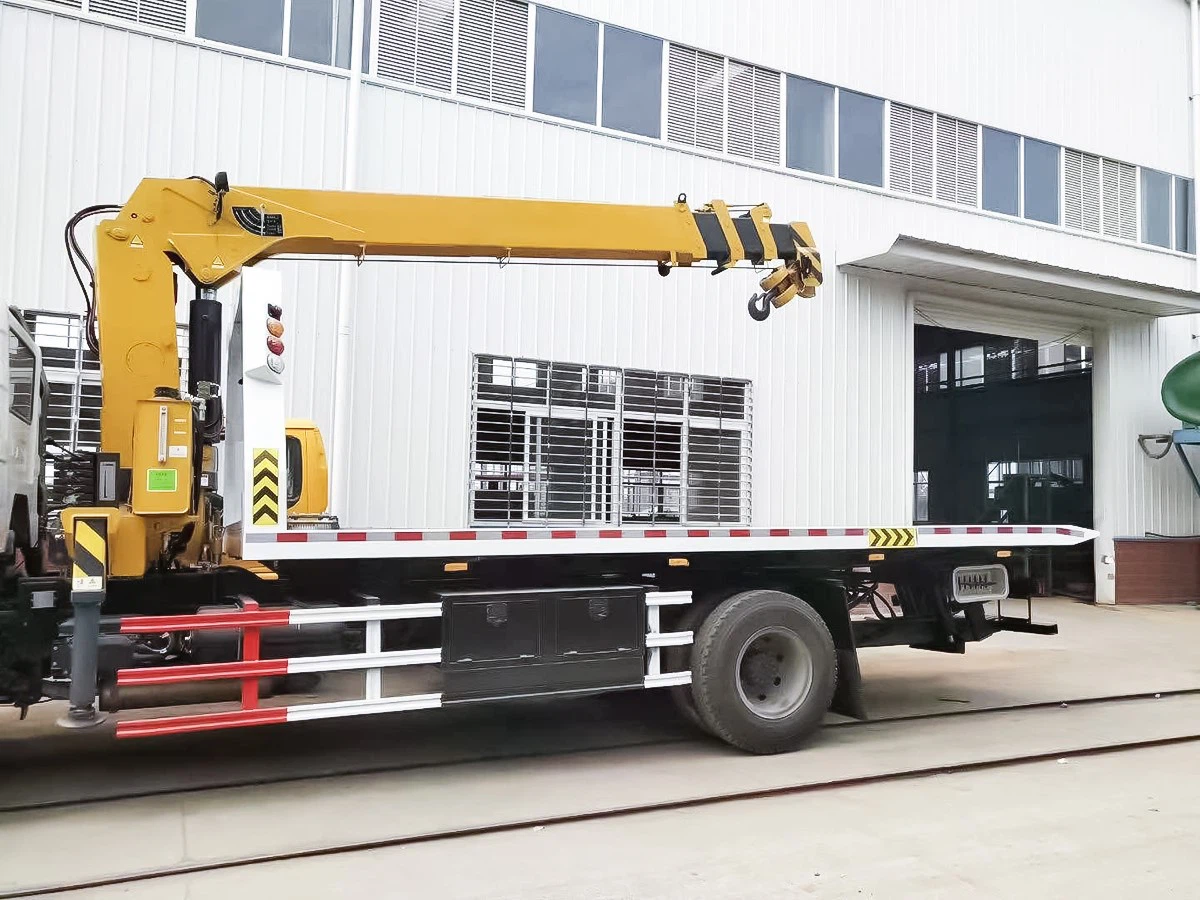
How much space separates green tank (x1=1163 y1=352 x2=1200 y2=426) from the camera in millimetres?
15984

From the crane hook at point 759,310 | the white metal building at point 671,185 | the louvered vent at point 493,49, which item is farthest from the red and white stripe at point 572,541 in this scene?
the louvered vent at point 493,49

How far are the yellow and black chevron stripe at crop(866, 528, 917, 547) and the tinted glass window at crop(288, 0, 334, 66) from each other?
757 cm

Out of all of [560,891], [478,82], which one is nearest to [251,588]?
[560,891]

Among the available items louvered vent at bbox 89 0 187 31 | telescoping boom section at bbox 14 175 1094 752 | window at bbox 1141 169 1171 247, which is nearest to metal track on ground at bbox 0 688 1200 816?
telescoping boom section at bbox 14 175 1094 752

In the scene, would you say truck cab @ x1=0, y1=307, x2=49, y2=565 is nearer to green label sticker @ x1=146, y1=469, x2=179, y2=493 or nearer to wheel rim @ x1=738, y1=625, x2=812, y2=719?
green label sticker @ x1=146, y1=469, x2=179, y2=493

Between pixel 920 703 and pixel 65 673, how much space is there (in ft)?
20.4

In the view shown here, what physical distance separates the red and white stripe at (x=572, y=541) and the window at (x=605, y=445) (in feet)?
16.7

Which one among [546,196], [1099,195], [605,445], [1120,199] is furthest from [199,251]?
[1120,199]

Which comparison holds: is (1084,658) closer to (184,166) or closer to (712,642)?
(712,642)

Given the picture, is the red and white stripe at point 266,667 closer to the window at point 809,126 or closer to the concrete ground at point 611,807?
the concrete ground at point 611,807

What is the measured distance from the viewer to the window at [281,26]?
997 cm

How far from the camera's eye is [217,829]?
4863 millimetres

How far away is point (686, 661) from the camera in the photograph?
254 inches

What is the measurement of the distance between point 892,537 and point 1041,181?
37.8 feet
